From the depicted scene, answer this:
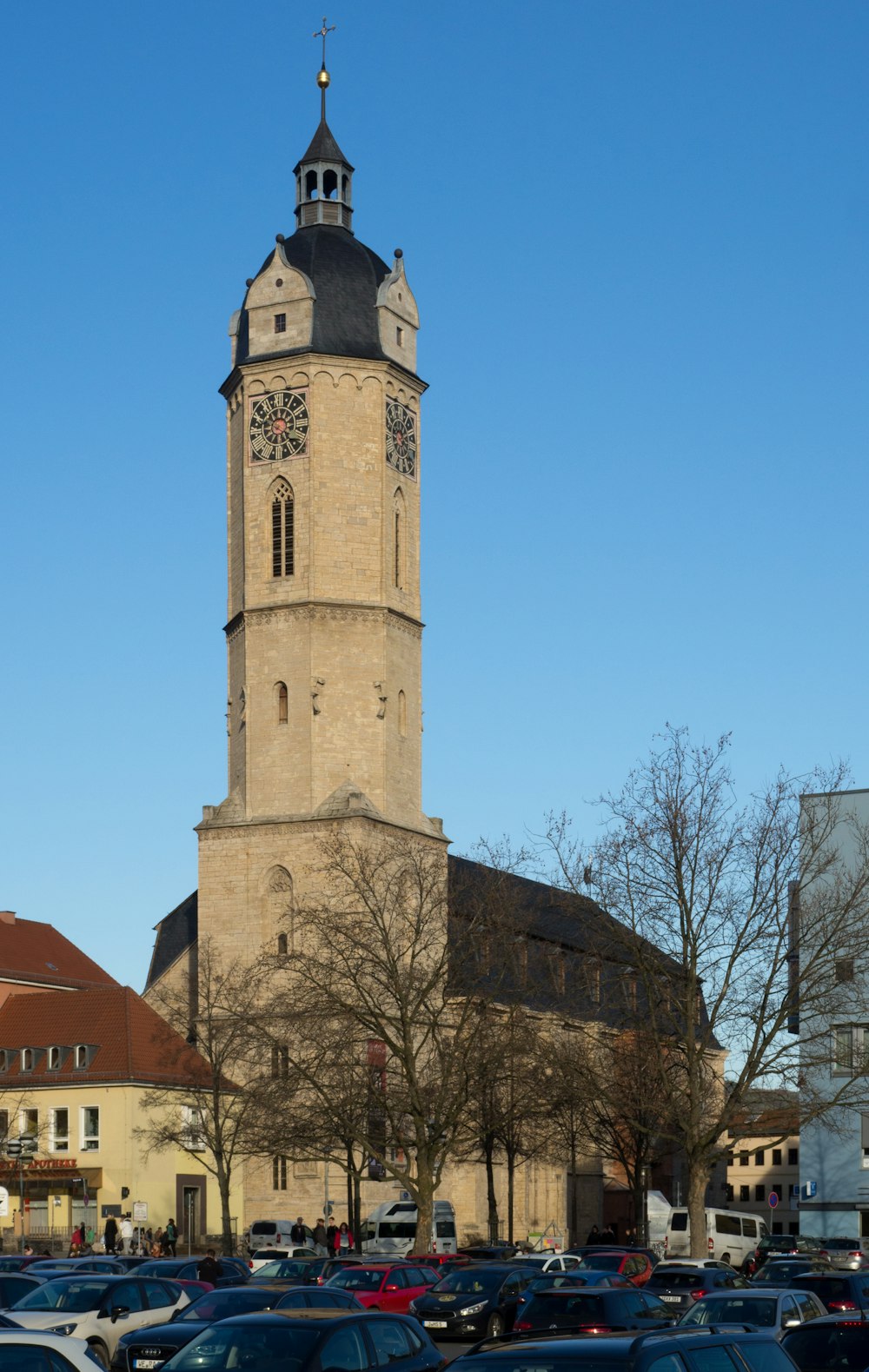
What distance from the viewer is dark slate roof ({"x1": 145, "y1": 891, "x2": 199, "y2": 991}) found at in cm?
7919

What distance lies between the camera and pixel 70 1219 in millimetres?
64500

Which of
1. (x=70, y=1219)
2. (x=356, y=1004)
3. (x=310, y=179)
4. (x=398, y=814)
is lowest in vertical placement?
(x=70, y=1219)

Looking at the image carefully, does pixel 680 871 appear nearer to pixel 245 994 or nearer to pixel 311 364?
pixel 245 994

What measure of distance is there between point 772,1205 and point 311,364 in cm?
3519

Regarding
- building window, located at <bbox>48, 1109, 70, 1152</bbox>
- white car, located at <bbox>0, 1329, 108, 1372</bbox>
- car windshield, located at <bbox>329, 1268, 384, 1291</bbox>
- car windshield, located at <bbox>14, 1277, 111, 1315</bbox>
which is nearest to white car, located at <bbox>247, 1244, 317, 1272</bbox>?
car windshield, located at <bbox>329, 1268, 384, 1291</bbox>

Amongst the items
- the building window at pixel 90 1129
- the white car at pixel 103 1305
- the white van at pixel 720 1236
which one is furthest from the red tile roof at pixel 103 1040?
the white car at pixel 103 1305

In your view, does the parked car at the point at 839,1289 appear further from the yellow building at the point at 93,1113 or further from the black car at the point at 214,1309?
the yellow building at the point at 93,1113

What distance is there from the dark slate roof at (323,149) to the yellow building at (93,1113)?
113 ft

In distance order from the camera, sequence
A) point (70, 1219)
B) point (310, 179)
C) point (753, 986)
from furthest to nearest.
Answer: point (310, 179)
point (70, 1219)
point (753, 986)

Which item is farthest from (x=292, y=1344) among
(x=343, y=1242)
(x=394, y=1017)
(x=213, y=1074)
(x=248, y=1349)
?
(x=213, y=1074)

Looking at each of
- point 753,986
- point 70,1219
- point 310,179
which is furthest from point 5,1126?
point 310,179

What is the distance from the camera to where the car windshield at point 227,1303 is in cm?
2081

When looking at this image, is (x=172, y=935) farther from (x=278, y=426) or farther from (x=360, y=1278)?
(x=360, y=1278)

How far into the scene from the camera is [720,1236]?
60.3 m
